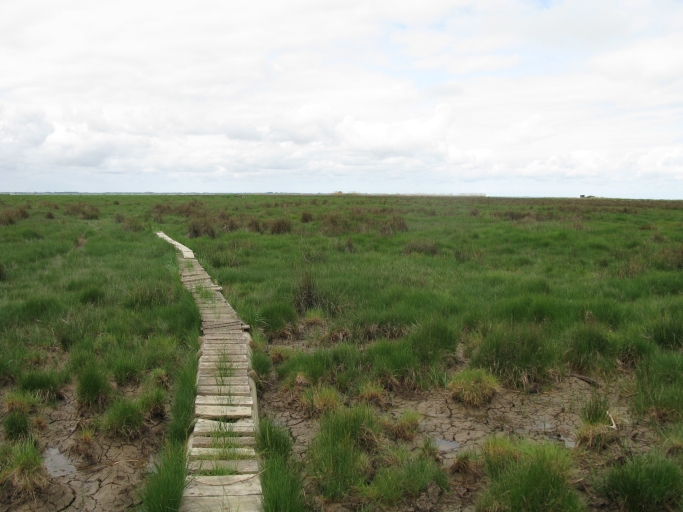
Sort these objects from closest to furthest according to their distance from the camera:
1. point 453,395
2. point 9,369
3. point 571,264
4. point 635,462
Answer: point 635,462
point 453,395
point 9,369
point 571,264

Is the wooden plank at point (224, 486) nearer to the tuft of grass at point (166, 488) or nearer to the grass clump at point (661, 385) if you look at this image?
the tuft of grass at point (166, 488)

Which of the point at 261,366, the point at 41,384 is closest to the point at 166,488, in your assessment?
the point at 261,366

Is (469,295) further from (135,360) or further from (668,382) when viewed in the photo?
(135,360)

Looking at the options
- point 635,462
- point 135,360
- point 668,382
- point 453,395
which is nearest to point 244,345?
point 135,360

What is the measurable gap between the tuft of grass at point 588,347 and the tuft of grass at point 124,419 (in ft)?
16.9

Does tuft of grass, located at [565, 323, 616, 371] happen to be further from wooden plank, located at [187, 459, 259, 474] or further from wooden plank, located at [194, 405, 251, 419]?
wooden plank, located at [187, 459, 259, 474]

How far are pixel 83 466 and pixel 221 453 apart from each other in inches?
53.8

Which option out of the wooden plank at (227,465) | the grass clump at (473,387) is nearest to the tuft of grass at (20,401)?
the wooden plank at (227,465)

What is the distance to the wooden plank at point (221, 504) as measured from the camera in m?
3.12

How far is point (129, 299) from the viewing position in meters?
8.32

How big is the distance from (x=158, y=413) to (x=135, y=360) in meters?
1.25

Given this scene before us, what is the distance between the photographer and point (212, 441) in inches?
156

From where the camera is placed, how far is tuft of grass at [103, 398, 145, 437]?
4.54 m

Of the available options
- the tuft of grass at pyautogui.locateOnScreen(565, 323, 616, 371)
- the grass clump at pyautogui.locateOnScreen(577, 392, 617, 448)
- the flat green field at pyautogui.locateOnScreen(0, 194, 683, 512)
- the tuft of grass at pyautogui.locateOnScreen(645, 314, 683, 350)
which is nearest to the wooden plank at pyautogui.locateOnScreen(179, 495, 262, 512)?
the flat green field at pyautogui.locateOnScreen(0, 194, 683, 512)
